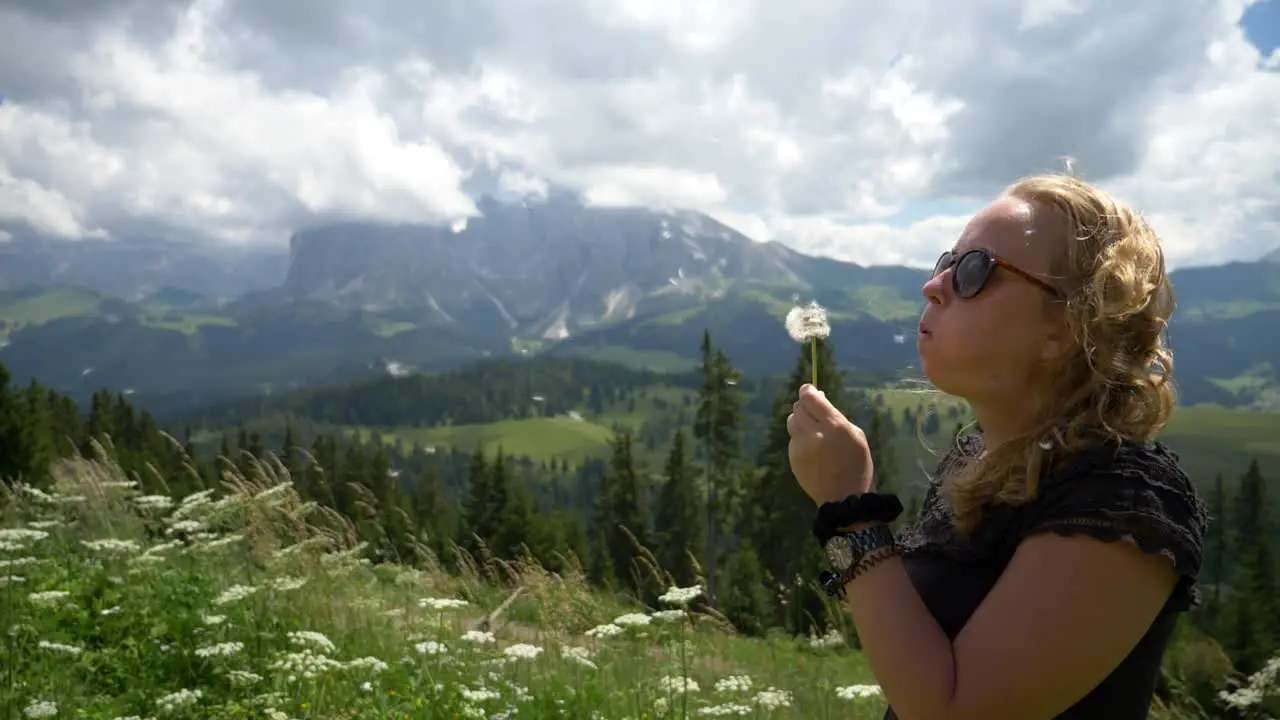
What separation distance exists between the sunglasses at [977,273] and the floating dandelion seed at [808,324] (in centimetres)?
54

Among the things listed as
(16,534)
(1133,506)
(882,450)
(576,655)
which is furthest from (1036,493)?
(882,450)

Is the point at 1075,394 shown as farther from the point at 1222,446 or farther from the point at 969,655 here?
the point at 1222,446

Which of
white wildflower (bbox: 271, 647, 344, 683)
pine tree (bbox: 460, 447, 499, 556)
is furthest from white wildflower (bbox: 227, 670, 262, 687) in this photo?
pine tree (bbox: 460, 447, 499, 556)

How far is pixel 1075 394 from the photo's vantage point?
1904mm

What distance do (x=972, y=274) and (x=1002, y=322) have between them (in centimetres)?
14

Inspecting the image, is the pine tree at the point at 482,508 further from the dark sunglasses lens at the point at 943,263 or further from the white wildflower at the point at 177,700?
the dark sunglasses lens at the point at 943,263

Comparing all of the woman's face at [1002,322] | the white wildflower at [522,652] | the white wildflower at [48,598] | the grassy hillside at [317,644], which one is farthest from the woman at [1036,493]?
the white wildflower at [48,598]

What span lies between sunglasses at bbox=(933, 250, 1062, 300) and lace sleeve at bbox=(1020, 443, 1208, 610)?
399mm

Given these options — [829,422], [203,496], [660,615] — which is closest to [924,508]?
[829,422]

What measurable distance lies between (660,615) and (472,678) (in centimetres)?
158

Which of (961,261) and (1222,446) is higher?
(961,261)

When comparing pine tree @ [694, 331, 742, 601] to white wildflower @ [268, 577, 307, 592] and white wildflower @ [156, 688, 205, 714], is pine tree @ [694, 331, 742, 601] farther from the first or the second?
white wildflower @ [156, 688, 205, 714]

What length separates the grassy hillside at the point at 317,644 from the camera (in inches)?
190

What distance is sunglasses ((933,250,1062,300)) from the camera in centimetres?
193
